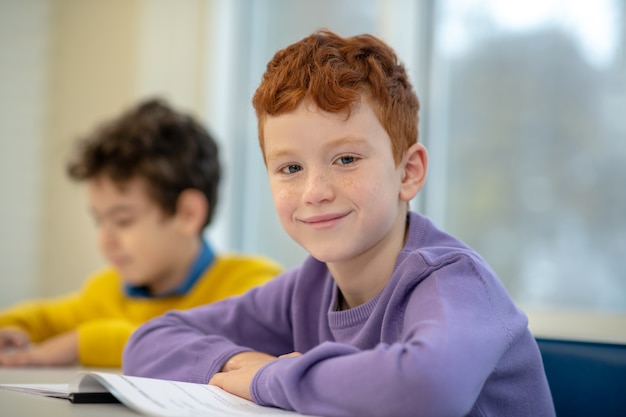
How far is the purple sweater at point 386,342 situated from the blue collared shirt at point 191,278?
0.64 metres

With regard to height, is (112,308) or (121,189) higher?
(121,189)

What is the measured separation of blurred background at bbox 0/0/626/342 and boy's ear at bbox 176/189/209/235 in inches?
16.7

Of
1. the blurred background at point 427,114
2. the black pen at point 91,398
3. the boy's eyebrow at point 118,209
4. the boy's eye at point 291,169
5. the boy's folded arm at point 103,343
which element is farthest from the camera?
the boy's eyebrow at point 118,209

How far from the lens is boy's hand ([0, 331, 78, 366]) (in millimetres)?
1616

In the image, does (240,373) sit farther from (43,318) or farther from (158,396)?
(43,318)

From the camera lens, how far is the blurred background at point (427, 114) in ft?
5.61

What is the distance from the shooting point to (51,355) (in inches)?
63.9

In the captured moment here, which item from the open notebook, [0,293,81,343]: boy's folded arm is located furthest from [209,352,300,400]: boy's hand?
[0,293,81,343]: boy's folded arm

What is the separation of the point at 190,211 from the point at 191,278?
0.58 feet

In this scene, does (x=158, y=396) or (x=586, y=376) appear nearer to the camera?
→ (x=158, y=396)

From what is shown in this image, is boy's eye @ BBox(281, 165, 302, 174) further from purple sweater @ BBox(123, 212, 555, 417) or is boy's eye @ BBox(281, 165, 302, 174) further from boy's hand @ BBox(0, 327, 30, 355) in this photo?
boy's hand @ BBox(0, 327, 30, 355)

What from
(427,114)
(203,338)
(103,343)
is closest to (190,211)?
(103,343)

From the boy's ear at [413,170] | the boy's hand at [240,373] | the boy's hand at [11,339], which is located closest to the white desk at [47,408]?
the boy's hand at [240,373]

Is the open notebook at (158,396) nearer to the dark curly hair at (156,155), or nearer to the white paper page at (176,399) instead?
the white paper page at (176,399)
